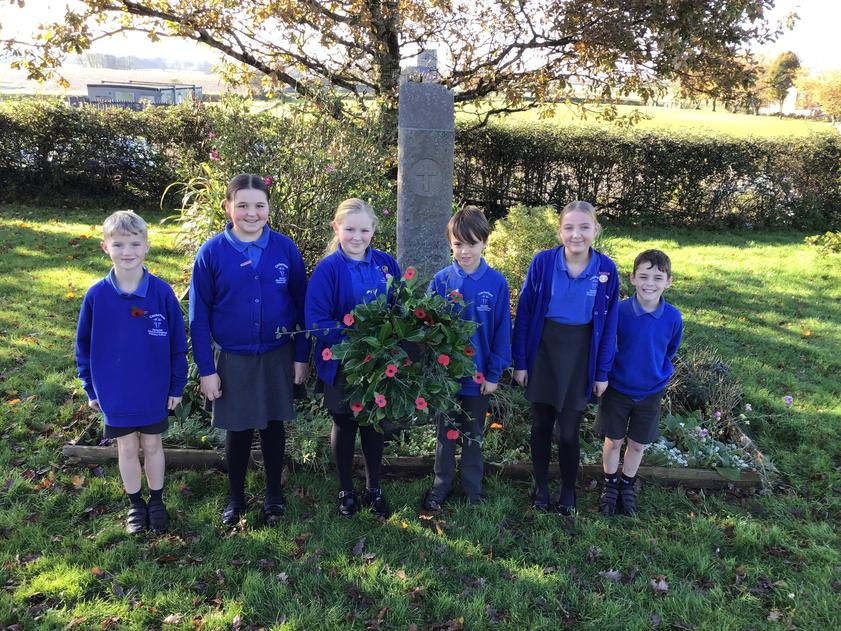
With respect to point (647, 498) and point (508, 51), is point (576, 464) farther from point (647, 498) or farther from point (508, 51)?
point (508, 51)

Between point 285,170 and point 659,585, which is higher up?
point 285,170

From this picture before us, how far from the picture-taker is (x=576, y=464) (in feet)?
10.6

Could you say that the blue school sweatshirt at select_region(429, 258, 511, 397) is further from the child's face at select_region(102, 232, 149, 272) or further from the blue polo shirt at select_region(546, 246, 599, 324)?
the child's face at select_region(102, 232, 149, 272)

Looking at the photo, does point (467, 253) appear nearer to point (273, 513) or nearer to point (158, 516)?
point (273, 513)

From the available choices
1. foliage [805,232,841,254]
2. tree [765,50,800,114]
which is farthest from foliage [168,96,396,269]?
tree [765,50,800,114]

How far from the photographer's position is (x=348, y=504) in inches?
126

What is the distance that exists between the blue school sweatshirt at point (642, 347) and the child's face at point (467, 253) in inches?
33.7

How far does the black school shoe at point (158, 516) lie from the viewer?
3.01 metres

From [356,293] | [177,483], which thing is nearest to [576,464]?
[356,293]

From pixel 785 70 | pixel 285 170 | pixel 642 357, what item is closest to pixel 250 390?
pixel 642 357

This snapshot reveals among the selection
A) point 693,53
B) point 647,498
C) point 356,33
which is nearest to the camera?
point 647,498

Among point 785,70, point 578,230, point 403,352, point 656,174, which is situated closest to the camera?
point 403,352

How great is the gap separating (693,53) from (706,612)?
17.6ft

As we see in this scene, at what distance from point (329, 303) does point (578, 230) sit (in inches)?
51.7
